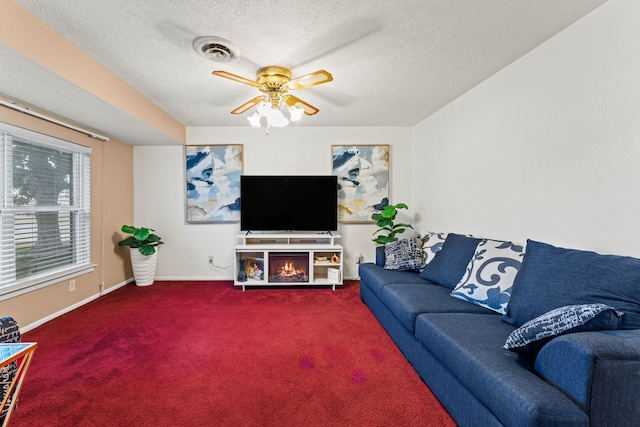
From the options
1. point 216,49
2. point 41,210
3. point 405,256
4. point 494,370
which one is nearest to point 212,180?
point 41,210

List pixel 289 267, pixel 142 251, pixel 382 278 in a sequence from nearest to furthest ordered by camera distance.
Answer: pixel 382 278
pixel 142 251
pixel 289 267

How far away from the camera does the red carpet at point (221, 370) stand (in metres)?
1.47

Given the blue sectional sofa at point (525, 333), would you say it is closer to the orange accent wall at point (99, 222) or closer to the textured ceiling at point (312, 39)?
the textured ceiling at point (312, 39)

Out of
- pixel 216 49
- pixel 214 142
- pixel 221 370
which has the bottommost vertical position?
pixel 221 370

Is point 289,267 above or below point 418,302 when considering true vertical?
below

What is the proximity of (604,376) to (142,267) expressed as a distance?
14.5 feet

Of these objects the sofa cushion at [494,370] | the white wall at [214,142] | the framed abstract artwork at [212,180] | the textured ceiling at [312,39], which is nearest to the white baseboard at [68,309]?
the white wall at [214,142]

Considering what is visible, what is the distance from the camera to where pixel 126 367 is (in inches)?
75.1

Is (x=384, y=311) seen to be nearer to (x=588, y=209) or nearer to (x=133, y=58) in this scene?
(x=588, y=209)

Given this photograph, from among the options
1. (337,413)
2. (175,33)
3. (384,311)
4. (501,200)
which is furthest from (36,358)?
(501,200)

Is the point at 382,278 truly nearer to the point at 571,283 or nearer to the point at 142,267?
the point at 571,283

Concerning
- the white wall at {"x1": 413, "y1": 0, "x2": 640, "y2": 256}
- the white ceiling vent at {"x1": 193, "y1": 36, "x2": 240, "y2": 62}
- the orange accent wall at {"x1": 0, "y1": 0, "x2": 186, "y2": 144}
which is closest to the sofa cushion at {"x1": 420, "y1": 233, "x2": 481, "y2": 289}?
the white wall at {"x1": 413, "y1": 0, "x2": 640, "y2": 256}

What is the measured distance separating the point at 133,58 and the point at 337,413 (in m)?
2.88

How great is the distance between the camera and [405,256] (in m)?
2.84
